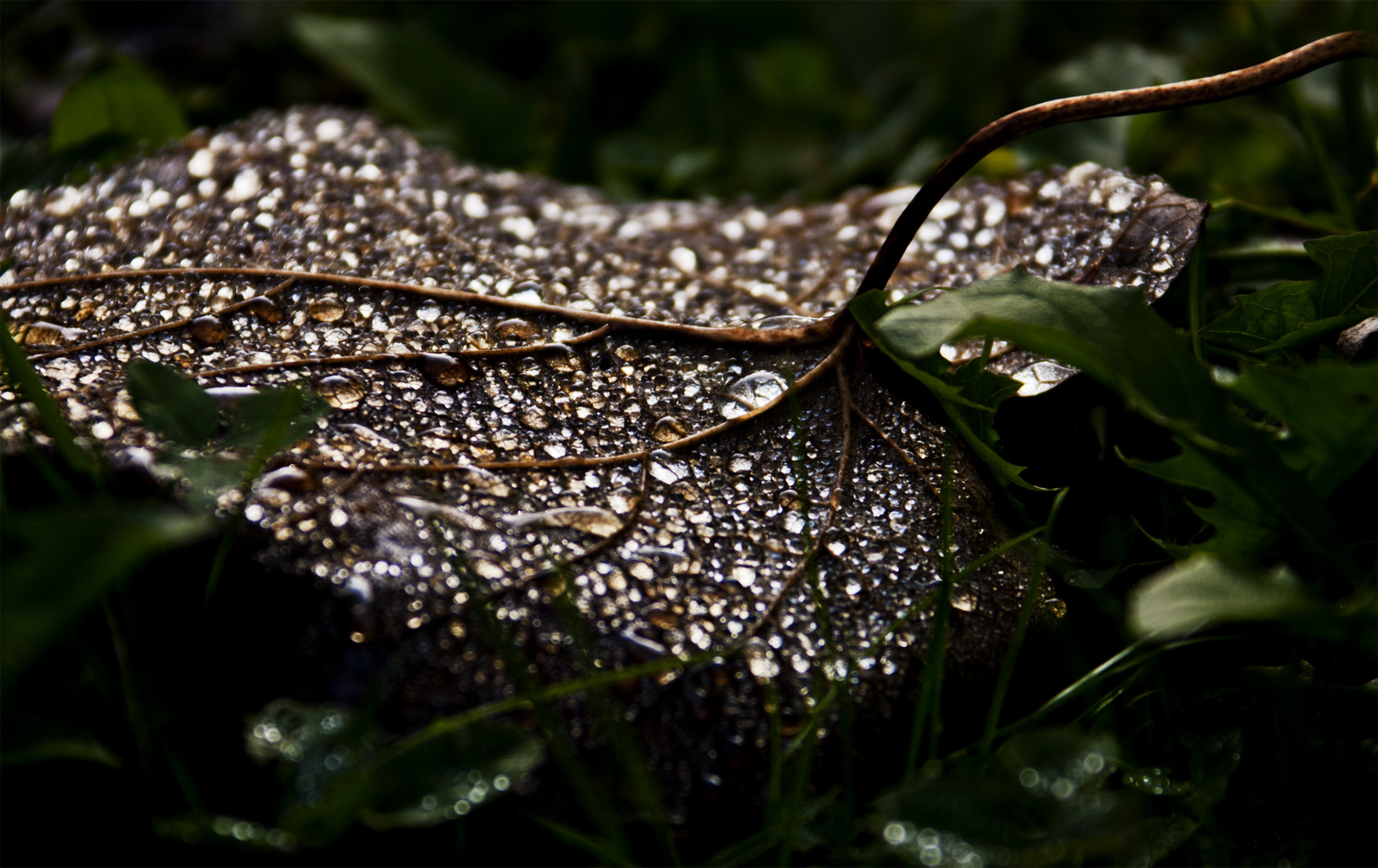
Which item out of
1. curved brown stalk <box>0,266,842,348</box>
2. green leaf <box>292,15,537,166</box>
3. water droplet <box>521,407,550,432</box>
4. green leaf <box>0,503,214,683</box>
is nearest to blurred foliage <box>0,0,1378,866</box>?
green leaf <box>0,503,214,683</box>

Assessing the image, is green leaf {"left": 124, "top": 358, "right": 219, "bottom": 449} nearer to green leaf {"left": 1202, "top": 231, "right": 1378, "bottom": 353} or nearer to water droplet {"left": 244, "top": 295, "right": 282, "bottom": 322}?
water droplet {"left": 244, "top": 295, "right": 282, "bottom": 322}

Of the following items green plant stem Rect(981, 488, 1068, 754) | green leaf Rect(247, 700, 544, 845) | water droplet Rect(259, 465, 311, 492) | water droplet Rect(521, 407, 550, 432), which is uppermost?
water droplet Rect(521, 407, 550, 432)

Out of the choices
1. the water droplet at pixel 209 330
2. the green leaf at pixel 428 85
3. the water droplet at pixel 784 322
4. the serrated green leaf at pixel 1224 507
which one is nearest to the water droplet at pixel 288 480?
the water droplet at pixel 209 330

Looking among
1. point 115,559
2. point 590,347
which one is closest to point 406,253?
point 590,347

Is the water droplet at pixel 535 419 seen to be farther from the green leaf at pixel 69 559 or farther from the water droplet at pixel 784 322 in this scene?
the green leaf at pixel 69 559

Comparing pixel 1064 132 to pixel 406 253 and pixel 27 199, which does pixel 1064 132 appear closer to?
pixel 406 253

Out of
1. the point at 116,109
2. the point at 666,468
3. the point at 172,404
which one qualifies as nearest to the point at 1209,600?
the point at 666,468

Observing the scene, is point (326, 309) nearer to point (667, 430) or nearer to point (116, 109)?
point (667, 430)
